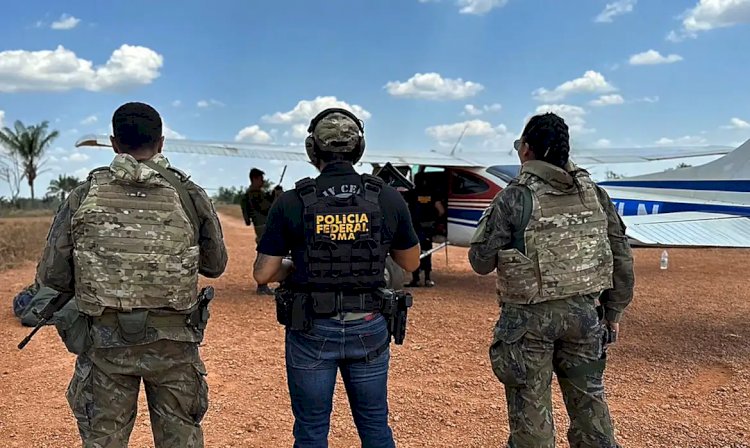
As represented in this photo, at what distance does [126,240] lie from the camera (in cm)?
285

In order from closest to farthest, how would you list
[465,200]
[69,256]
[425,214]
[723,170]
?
[69,256]
[723,170]
[465,200]
[425,214]

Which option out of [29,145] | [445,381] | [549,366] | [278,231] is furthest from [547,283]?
[29,145]

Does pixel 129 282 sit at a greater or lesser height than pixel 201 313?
greater

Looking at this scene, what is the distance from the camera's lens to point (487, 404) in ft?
16.5

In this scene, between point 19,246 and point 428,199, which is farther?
point 19,246

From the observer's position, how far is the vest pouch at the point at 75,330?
290cm

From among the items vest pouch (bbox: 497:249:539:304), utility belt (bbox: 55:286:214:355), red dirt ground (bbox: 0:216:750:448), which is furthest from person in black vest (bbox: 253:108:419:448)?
red dirt ground (bbox: 0:216:750:448)

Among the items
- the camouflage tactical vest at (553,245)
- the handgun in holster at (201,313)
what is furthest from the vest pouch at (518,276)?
the handgun in holster at (201,313)

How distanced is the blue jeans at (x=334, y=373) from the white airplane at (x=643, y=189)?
3.19 ft

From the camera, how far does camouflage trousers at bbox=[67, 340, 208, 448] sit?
2.90 meters

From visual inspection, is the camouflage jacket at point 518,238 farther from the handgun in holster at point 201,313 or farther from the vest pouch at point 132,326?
the vest pouch at point 132,326

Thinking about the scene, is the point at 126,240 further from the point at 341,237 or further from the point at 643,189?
the point at 643,189

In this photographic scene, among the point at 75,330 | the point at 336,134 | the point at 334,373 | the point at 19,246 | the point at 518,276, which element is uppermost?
the point at 336,134

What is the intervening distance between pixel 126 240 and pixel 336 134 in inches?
41.6
